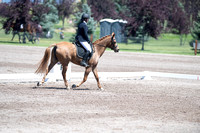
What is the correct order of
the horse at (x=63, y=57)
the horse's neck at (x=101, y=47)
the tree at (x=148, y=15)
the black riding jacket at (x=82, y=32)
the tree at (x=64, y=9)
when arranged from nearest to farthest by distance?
the horse at (x=63, y=57), the black riding jacket at (x=82, y=32), the horse's neck at (x=101, y=47), the tree at (x=148, y=15), the tree at (x=64, y=9)

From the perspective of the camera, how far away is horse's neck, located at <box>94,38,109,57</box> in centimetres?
1310

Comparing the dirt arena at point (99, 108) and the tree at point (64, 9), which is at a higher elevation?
the tree at point (64, 9)

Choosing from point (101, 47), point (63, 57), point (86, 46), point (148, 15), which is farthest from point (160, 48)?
point (63, 57)

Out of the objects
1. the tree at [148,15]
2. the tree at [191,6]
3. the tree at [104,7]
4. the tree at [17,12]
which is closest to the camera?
the tree at [148,15]

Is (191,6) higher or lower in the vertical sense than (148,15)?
higher

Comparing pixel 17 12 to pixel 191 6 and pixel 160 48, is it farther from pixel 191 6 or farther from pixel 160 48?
pixel 191 6

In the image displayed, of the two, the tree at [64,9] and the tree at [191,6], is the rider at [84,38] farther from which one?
the tree at [64,9]

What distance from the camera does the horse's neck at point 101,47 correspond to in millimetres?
13102

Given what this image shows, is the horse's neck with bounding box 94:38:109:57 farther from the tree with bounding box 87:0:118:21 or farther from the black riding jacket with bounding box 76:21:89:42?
the tree with bounding box 87:0:118:21

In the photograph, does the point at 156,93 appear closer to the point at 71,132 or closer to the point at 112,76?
the point at 112,76

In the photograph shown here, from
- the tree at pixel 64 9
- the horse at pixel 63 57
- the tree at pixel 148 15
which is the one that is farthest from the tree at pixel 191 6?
the horse at pixel 63 57

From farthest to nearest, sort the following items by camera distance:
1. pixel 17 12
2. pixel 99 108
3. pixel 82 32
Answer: pixel 17 12 < pixel 82 32 < pixel 99 108

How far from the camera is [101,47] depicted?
13.2m

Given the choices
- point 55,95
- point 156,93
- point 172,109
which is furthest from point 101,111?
point 156,93
